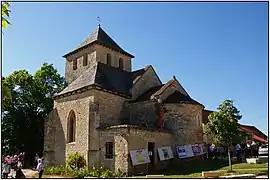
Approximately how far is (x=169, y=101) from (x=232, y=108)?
22.3ft

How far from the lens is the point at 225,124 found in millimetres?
20047

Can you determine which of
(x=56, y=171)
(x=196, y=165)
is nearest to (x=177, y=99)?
(x=196, y=165)

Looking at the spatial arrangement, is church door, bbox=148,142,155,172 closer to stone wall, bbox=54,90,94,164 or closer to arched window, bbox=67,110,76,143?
stone wall, bbox=54,90,94,164

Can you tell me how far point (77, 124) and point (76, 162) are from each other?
332cm

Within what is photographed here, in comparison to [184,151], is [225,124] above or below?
above

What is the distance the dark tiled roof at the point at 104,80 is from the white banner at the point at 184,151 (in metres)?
6.91

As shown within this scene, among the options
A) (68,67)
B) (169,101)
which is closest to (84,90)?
(169,101)

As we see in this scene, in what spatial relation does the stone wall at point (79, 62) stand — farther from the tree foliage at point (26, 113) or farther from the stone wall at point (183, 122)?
the stone wall at point (183, 122)

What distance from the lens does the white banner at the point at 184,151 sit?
2481 cm

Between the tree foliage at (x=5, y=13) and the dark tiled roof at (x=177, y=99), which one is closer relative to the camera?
the tree foliage at (x=5, y=13)

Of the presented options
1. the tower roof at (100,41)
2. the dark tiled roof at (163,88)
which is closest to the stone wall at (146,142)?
the dark tiled roof at (163,88)

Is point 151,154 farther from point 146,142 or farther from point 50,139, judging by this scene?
point 50,139

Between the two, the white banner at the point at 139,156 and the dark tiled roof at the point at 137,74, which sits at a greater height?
the dark tiled roof at the point at 137,74

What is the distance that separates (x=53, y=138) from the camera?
27.3 metres
